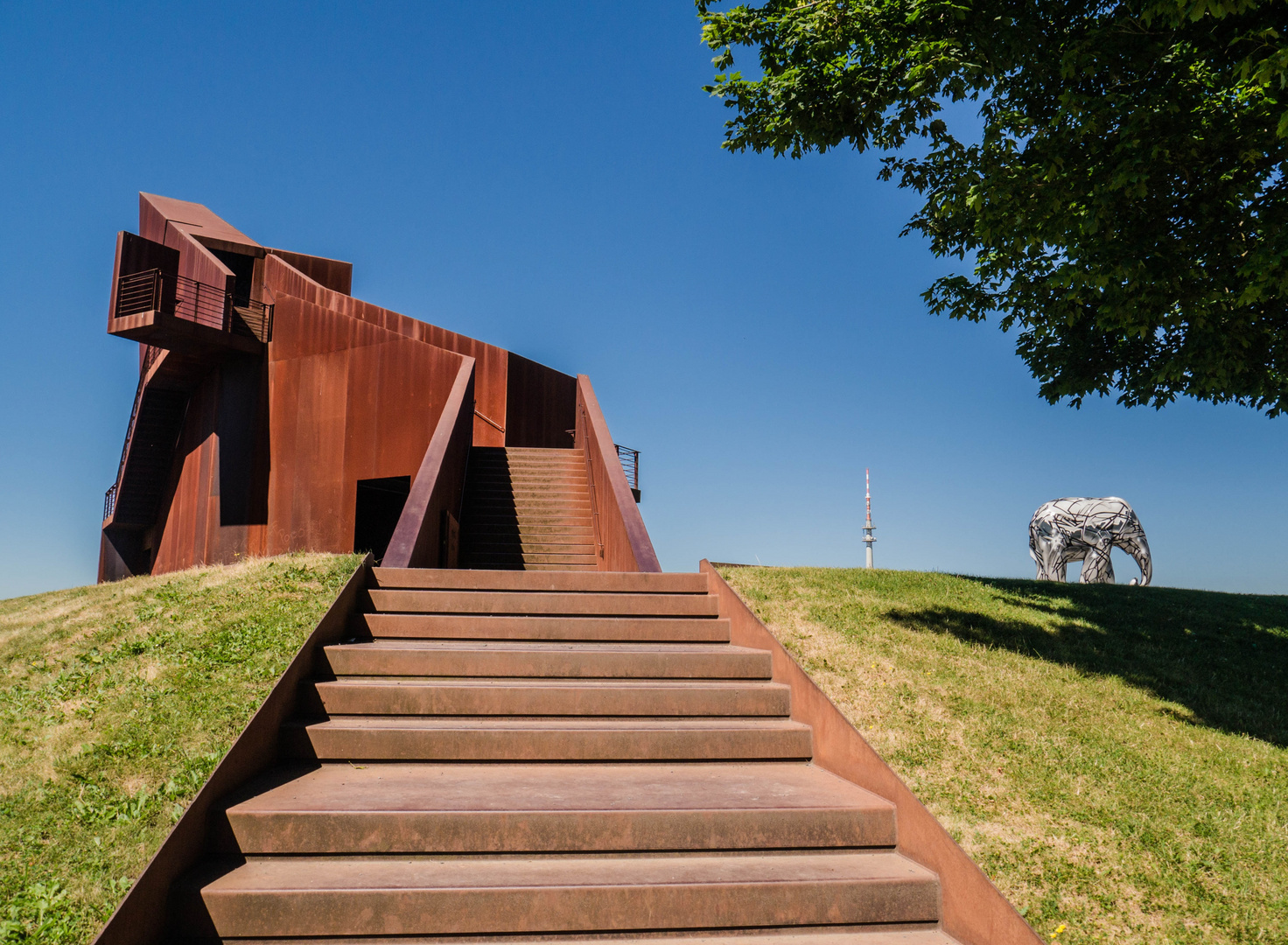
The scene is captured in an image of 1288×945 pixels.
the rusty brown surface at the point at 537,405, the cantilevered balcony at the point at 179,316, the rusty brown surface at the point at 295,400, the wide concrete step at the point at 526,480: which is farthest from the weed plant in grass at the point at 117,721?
the rusty brown surface at the point at 537,405

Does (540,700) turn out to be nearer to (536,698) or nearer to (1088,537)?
(536,698)

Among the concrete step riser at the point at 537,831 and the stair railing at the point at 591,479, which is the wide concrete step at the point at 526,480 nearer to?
the stair railing at the point at 591,479

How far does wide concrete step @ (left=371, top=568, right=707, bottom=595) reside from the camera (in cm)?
590

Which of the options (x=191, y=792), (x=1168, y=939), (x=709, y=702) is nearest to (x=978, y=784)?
(x=1168, y=939)

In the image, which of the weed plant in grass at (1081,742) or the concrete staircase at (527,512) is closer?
the weed plant in grass at (1081,742)

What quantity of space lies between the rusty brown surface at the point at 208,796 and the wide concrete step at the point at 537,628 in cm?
32

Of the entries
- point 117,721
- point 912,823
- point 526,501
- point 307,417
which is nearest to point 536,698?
point 912,823

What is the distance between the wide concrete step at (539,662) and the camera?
4.71m

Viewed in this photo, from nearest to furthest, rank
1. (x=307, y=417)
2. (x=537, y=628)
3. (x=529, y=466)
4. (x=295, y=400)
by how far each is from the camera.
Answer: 1. (x=537, y=628)
2. (x=529, y=466)
3. (x=307, y=417)
4. (x=295, y=400)

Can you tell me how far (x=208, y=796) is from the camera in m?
3.36

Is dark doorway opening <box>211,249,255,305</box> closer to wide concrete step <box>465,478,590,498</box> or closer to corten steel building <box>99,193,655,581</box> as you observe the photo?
corten steel building <box>99,193,655,581</box>

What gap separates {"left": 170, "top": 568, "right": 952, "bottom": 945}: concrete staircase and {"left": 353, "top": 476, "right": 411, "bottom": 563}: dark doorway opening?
11726 mm

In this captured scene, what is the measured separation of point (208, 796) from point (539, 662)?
78.1 inches

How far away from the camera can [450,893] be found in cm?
304
